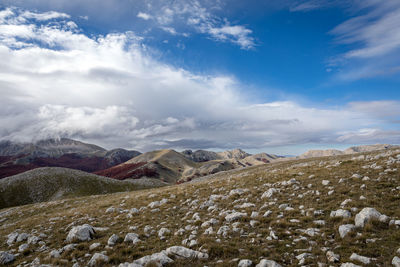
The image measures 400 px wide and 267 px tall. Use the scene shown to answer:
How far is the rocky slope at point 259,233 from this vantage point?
6.80m

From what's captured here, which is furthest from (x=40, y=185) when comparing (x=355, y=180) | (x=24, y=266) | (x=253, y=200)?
(x=355, y=180)

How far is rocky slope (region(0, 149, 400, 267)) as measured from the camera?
680 cm

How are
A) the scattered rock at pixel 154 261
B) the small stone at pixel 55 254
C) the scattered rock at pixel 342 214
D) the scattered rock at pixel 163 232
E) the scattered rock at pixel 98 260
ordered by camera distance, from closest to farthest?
the scattered rock at pixel 154 261 < the scattered rock at pixel 98 260 < the scattered rock at pixel 342 214 < the small stone at pixel 55 254 < the scattered rock at pixel 163 232

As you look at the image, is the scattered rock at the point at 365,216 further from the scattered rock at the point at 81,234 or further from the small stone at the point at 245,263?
the scattered rock at the point at 81,234

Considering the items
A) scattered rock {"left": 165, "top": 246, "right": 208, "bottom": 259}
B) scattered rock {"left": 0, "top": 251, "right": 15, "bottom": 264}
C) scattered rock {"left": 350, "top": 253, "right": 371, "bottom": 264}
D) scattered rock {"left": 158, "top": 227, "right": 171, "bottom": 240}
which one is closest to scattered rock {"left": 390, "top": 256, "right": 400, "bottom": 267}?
scattered rock {"left": 350, "top": 253, "right": 371, "bottom": 264}

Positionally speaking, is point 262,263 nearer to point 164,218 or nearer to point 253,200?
point 253,200

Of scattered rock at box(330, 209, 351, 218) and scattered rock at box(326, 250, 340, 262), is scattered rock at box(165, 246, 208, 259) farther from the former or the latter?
scattered rock at box(330, 209, 351, 218)

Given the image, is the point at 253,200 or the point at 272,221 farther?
the point at 253,200

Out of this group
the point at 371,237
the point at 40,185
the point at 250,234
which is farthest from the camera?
the point at 40,185

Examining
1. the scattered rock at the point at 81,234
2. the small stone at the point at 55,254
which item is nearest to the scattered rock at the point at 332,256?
the small stone at the point at 55,254

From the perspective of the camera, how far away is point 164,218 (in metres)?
13.4

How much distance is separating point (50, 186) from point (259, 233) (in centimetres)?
9380

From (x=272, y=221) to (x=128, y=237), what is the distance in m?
7.36

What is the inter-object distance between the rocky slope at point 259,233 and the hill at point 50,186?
7383 centimetres
